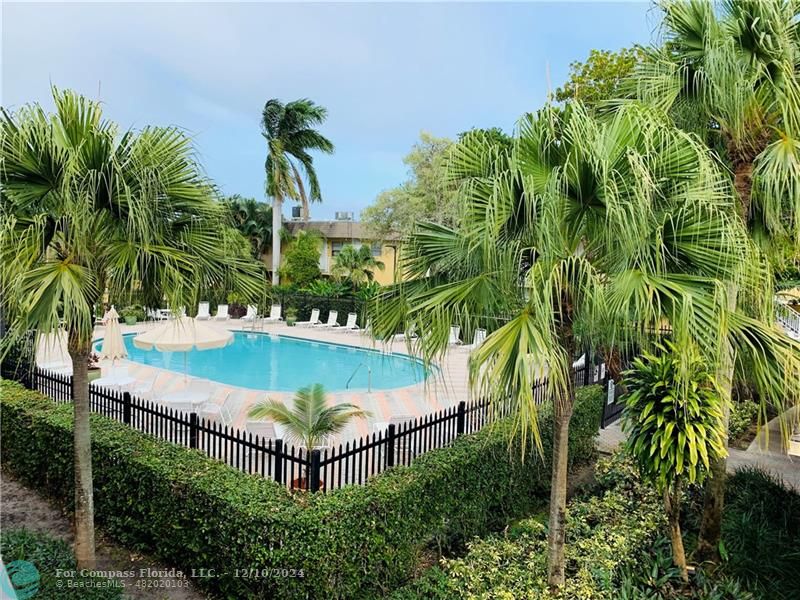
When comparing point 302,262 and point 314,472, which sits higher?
point 302,262

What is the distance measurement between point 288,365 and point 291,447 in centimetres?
1327

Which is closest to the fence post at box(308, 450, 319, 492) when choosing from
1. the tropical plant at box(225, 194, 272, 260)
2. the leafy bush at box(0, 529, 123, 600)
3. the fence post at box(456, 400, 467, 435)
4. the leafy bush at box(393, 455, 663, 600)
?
the leafy bush at box(393, 455, 663, 600)

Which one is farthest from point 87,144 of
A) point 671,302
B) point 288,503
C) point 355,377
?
point 355,377

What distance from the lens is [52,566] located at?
14.8 feet

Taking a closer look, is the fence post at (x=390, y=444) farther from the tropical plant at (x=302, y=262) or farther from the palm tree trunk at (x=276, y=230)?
the palm tree trunk at (x=276, y=230)

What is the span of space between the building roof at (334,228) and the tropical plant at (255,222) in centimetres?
182

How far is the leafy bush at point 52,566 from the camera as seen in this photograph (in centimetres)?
423

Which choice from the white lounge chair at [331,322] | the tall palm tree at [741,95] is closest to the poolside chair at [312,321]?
the white lounge chair at [331,322]

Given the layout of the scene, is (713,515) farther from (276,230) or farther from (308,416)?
(276,230)

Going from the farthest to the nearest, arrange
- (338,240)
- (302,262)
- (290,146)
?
(338,240), (302,262), (290,146)

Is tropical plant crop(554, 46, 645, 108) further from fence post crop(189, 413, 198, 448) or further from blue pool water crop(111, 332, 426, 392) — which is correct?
fence post crop(189, 413, 198, 448)

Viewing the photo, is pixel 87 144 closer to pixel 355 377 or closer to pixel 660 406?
pixel 660 406

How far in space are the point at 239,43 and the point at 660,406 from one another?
8554 millimetres

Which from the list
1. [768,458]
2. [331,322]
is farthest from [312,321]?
[768,458]
